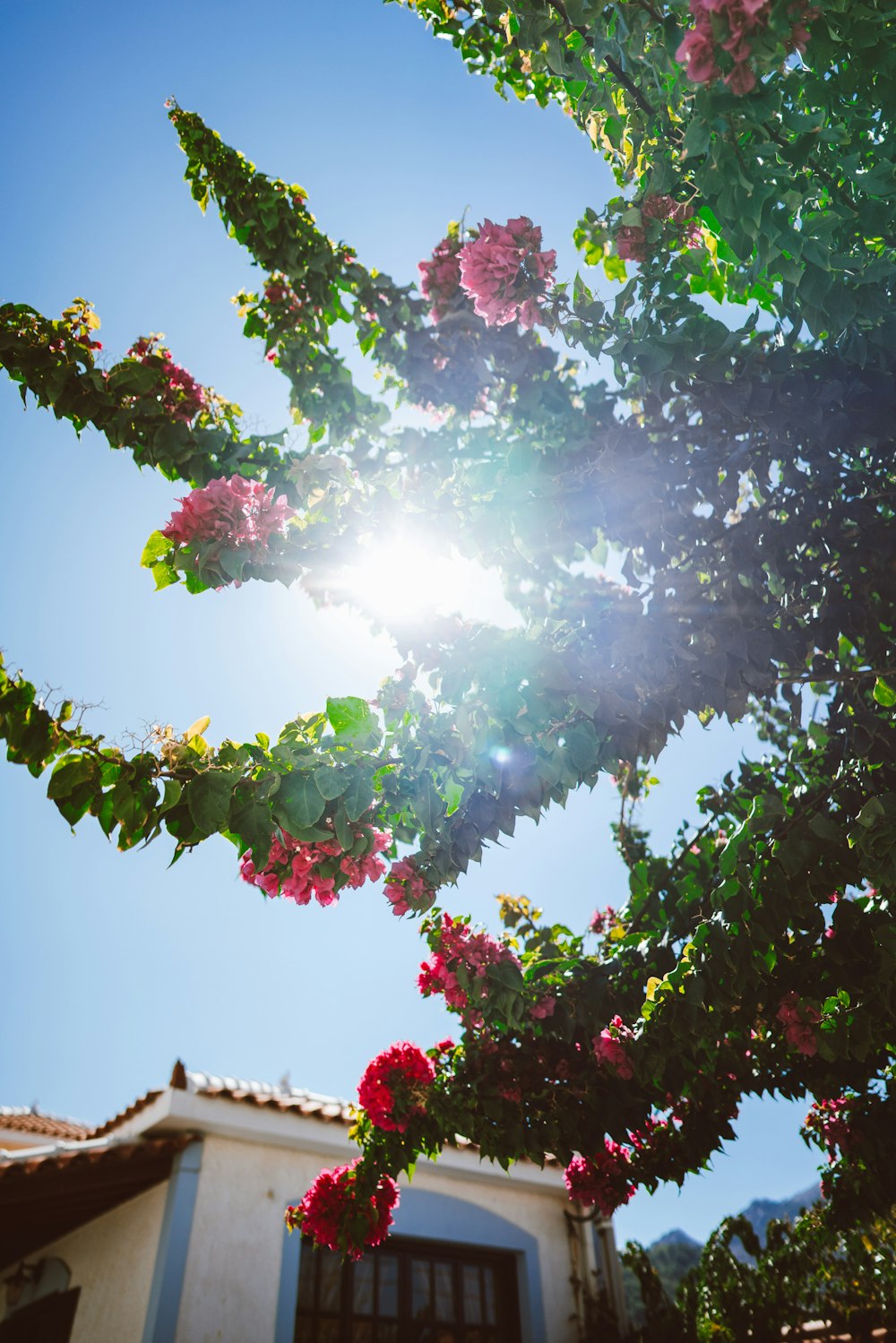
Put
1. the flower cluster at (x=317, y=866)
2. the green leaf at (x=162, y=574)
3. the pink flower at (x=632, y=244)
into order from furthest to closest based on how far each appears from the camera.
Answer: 1. the pink flower at (x=632, y=244)
2. the green leaf at (x=162, y=574)
3. the flower cluster at (x=317, y=866)

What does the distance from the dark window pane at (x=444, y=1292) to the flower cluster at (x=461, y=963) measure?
4.69m

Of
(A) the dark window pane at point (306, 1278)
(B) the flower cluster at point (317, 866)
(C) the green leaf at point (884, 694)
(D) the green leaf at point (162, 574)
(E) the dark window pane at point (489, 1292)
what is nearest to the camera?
(B) the flower cluster at point (317, 866)

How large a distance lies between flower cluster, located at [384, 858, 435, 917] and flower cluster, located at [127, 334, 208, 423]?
2357 mm

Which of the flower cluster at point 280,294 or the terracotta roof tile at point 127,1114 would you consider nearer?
the flower cluster at point 280,294

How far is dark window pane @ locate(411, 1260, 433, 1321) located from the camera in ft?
20.8

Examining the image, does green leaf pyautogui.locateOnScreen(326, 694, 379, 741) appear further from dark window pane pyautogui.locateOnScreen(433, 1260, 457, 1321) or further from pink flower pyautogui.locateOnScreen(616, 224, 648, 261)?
dark window pane pyautogui.locateOnScreen(433, 1260, 457, 1321)

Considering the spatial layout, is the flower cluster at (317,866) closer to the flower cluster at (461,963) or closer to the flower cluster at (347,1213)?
the flower cluster at (461,963)

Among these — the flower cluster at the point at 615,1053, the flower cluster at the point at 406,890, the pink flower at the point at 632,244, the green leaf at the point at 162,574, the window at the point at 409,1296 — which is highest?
the pink flower at the point at 632,244

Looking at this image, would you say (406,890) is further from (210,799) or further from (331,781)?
(210,799)

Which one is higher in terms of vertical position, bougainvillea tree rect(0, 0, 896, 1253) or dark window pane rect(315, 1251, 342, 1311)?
bougainvillea tree rect(0, 0, 896, 1253)

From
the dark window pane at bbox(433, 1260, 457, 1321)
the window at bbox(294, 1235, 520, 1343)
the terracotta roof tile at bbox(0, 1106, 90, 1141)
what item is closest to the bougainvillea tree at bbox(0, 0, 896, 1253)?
the window at bbox(294, 1235, 520, 1343)

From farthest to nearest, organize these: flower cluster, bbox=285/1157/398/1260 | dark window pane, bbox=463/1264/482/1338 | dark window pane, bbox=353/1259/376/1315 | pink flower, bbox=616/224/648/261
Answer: dark window pane, bbox=463/1264/482/1338 → dark window pane, bbox=353/1259/376/1315 → flower cluster, bbox=285/1157/398/1260 → pink flower, bbox=616/224/648/261

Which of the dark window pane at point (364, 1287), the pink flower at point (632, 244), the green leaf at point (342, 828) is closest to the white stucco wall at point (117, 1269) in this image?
the dark window pane at point (364, 1287)

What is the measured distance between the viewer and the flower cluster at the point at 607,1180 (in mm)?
4238
